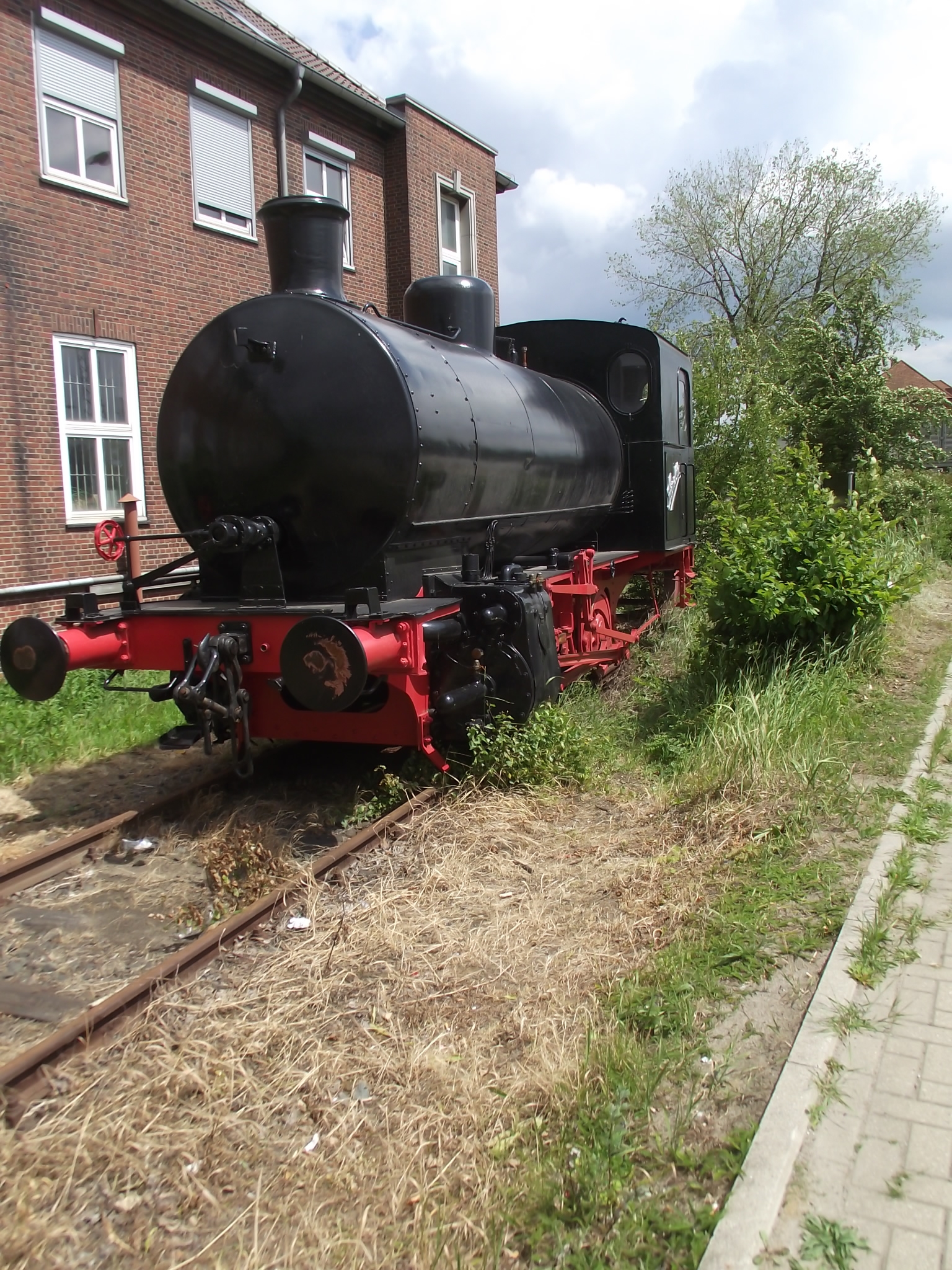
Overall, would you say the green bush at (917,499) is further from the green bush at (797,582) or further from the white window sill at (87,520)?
the white window sill at (87,520)

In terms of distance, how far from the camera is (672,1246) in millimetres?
2125

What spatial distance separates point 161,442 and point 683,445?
219 inches

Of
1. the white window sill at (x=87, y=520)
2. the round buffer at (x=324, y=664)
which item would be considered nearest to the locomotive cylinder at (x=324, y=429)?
the round buffer at (x=324, y=664)

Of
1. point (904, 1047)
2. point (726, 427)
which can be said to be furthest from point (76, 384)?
point (904, 1047)

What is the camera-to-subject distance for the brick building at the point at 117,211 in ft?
32.6

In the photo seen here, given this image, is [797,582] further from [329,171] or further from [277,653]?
[329,171]

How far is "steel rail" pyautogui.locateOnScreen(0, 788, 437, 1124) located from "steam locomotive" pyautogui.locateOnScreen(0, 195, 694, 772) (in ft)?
2.78

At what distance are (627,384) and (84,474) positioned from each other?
6111 mm

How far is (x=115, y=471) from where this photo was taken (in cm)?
1104

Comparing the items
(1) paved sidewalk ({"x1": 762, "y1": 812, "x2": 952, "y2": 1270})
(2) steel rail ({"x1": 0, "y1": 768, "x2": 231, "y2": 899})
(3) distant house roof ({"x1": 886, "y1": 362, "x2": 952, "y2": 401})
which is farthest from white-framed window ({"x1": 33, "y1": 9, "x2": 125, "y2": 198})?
(3) distant house roof ({"x1": 886, "y1": 362, "x2": 952, "y2": 401})

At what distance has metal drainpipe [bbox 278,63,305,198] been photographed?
13.1 metres

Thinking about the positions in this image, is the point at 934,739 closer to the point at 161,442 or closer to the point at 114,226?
the point at 161,442

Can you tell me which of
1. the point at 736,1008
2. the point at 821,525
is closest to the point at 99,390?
the point at 821,525

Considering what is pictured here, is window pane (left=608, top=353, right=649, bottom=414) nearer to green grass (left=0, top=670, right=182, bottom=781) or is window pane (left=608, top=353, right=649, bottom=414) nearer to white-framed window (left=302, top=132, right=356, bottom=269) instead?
green grass (left=0, top=670, right=182, bottom=781)
